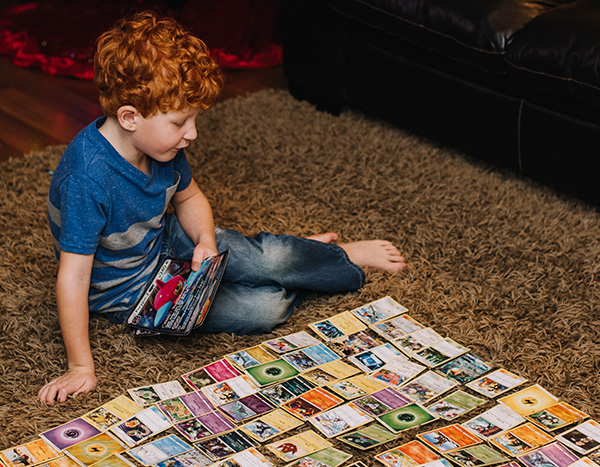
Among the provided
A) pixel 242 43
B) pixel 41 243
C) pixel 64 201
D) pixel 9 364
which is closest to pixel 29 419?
pixel 9 364

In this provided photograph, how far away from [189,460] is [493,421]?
0.55 meters

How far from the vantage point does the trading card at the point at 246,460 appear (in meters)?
1.18

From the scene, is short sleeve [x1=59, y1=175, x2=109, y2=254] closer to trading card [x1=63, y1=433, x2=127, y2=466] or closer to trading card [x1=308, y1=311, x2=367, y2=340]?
trading card [x1=63, y1=433, x2=127, y2=466]

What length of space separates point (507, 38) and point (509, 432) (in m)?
1.13

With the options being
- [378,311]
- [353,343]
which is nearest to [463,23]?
[378,311]

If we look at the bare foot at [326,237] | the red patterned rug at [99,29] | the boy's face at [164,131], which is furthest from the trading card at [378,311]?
the red patterned rug at [99,29]

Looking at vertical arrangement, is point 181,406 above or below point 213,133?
below

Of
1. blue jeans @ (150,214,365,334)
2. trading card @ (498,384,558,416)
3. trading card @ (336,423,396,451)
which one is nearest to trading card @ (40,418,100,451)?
blue jeans @ (150,214,365,334)

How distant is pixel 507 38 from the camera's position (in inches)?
76.1

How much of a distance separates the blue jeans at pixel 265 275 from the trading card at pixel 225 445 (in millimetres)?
300

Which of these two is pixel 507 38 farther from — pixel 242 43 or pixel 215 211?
pixel 242 43

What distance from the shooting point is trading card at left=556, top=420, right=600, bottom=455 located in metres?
1.23

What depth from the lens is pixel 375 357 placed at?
145 centimetres

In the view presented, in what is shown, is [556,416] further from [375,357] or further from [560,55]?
[560,55]
